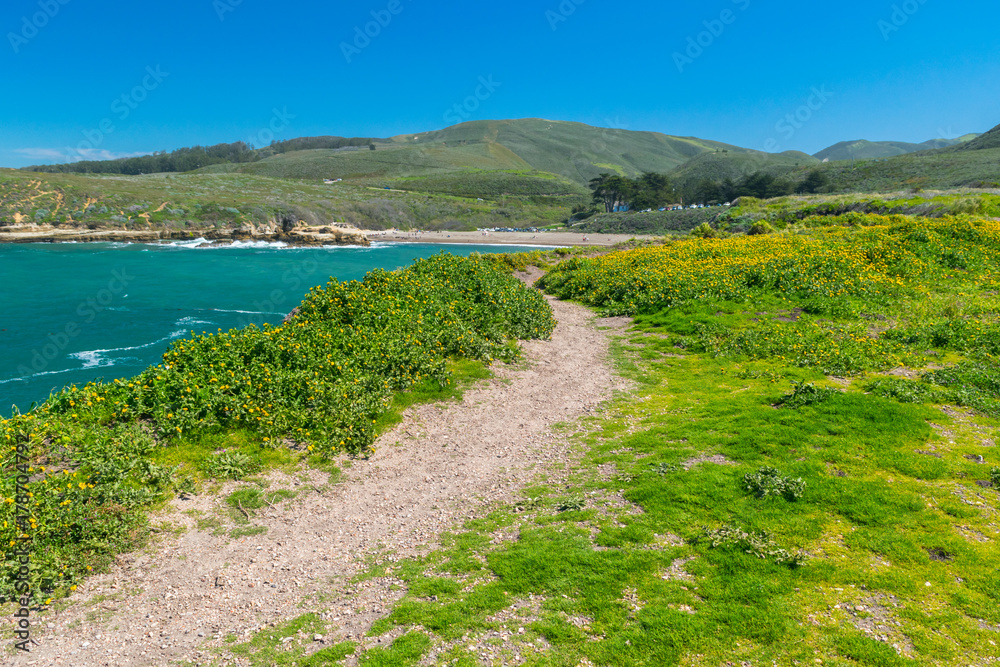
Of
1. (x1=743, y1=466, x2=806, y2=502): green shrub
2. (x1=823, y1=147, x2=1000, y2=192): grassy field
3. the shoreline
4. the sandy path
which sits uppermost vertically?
(x1=823, y1=147, x2=1000, y2=192): grassy field

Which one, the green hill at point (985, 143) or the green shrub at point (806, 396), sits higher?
the green hill at point (985, 143)

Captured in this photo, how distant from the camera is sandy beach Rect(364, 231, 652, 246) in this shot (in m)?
91.1

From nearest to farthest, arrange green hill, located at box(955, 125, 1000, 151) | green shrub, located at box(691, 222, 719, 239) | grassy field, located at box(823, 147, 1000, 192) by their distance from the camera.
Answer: green shrub, located at box(691, 222, 719, 239) → grassy field, located at box(823, 147, 1000, 192) → green hill, located at box(955, 125, 1000, 151)

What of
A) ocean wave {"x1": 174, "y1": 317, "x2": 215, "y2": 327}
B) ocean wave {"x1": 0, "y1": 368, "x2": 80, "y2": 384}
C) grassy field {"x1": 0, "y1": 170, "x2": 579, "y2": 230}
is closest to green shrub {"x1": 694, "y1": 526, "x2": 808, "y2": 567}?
ocean wave {"x1": 0, "y1": 368, "x2": 80, "y2": 384}

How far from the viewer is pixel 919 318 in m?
17.2

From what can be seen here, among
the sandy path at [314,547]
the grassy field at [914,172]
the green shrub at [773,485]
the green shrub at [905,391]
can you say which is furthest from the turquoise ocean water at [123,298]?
the grassy field at [914,172]

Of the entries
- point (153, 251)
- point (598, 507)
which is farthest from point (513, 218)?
point (598, 507)

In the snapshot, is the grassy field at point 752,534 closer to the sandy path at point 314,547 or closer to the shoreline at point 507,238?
the sandy path at point 314,547

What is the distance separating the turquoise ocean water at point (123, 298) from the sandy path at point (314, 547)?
609 inches

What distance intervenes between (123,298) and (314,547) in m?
39.3

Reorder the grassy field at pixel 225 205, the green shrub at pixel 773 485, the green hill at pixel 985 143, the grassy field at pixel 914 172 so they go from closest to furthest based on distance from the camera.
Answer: the green shrub at pixel 773 485 → the grassy field at pixel 914 172 → the grassy field at pixel 225 205 → the green hill at pixel 985 143

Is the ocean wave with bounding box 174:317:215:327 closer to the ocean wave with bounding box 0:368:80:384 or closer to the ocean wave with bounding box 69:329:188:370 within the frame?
the ocean wave with bounding box 69:329:188:370

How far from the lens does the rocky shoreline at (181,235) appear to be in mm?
79000

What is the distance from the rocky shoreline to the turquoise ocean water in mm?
8206
